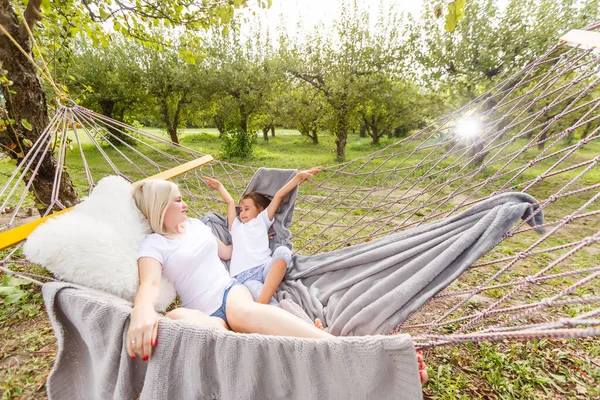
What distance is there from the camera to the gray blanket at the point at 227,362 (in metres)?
0.72

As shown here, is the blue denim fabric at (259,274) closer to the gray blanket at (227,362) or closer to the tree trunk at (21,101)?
the gray blanket at (227,362)

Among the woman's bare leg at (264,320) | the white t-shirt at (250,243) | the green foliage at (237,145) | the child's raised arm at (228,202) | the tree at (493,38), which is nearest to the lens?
the woman's bare leg at (264,320)

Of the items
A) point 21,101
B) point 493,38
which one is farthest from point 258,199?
point 493,38

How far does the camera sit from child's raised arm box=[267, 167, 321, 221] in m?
1.65

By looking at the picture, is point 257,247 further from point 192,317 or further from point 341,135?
point 341,135


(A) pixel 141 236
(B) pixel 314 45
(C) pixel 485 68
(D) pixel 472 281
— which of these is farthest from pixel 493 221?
(B) pixel 314 45

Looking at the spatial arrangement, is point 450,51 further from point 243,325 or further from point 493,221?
point 243,325

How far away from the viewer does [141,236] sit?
4.04 ft

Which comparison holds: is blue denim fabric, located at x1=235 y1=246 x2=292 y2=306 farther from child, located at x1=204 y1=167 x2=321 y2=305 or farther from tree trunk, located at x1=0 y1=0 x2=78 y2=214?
tree trunk, located at x1=0 y1=0 x2=78 y2=214

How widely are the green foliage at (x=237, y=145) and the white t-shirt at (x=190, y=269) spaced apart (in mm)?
7777

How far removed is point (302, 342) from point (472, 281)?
1.84 meters

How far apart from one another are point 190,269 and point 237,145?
793 centimetres

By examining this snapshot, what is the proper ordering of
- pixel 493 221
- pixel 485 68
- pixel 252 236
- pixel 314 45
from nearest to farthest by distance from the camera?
pixel 493 221 < pixel 252 236 < pixel 485 68 < pixel 314 45

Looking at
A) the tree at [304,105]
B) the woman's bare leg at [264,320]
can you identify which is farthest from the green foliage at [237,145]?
the woman's bare leg at [264,320]
